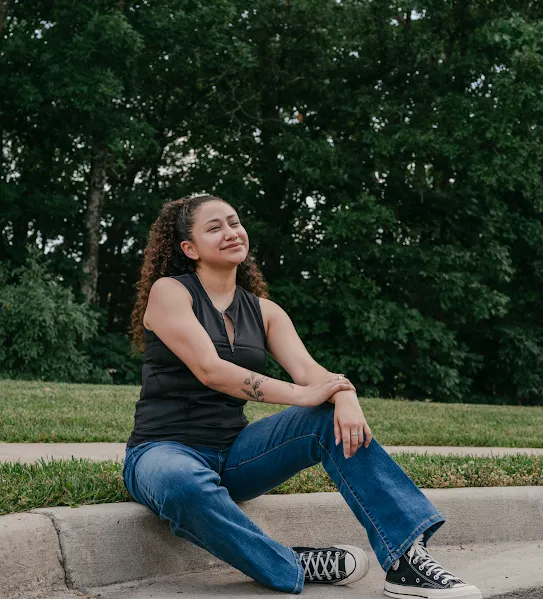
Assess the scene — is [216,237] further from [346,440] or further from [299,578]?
[299,578]

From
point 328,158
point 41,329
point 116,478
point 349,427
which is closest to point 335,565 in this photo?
point 349,427

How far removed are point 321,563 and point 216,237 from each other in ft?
4.88

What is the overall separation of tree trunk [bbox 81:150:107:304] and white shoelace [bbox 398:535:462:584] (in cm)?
1425

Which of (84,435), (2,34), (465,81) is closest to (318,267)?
(465,81)

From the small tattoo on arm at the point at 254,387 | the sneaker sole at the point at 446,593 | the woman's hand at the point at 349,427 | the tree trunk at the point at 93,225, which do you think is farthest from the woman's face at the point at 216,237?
the tree trunk at the point at 93,225

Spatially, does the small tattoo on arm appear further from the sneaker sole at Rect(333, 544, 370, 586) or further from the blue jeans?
the sneaker sole at Rect(333, 544, 370, 586)

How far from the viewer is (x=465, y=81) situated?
57.9ft

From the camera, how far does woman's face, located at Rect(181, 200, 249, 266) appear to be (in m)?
4.00

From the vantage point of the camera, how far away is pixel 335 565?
3.55 m

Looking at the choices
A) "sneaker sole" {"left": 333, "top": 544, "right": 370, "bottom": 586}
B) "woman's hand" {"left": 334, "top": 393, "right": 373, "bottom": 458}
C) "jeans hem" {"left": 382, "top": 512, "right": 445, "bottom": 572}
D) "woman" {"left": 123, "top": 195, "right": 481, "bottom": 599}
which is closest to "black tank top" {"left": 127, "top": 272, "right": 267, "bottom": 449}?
"woman" {"left": 123, "top": 195, "right": 481, "bottom": 599}

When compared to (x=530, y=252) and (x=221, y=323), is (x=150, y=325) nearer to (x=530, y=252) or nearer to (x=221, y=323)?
(x=221, y=323)

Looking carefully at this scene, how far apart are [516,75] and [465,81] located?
192 centimetres

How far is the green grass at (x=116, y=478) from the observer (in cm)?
366

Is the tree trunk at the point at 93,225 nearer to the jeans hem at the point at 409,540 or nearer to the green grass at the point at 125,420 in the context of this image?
the green grass at the point at 125,420
